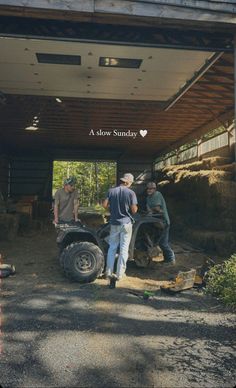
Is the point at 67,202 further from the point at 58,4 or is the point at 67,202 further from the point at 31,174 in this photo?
the point at 31,174

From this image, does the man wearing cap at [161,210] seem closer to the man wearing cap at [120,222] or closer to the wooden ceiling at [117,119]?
the man wearing cap at [120,222]

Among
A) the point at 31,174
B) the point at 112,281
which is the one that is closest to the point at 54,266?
the point at 112,281

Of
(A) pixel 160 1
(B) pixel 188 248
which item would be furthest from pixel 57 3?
(B) pixel 188 248

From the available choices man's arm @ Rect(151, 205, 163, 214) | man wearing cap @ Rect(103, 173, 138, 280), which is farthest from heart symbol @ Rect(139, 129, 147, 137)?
man wearing cap @ Rect(103, 173, 138, 280)

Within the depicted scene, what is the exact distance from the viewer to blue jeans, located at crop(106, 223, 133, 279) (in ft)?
19.9

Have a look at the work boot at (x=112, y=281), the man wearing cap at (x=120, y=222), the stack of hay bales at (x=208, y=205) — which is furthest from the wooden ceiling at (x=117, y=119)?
the work boot at (x=112, y=281)

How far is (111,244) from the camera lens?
630cm

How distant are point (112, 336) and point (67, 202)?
12.6ft

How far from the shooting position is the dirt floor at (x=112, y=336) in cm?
299

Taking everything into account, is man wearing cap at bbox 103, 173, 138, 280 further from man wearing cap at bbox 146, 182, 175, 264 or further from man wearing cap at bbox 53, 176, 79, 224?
man wearing cap at bbox 146, 182, 175, 264

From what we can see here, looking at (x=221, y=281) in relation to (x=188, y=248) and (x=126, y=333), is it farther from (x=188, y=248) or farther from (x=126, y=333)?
(x=188, y=248)

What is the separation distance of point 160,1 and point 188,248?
664 cm

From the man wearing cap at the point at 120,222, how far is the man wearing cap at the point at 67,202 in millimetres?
1059

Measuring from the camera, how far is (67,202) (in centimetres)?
730
